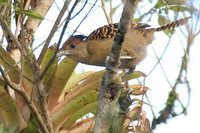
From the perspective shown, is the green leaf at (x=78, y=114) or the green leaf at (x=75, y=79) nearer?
the green leaf at (x=78, y=114)

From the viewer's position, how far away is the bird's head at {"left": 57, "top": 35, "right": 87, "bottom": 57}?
313cm

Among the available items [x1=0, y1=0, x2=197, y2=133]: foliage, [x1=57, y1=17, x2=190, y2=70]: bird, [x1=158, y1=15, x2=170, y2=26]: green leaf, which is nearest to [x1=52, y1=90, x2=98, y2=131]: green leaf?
[x1=0, y1=0, x2=197, y2=133]: foliage

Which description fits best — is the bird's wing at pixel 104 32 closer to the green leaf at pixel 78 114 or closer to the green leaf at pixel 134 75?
the green leaf at pixel 134 75

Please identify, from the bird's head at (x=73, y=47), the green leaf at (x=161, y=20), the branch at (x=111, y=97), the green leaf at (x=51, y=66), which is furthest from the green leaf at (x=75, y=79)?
the branch at (x=111, y=97)

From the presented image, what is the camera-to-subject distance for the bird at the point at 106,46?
9.75 feet

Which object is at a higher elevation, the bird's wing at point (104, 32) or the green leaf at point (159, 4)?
the bird's wing at point (104, 32)

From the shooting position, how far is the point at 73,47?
3227mm

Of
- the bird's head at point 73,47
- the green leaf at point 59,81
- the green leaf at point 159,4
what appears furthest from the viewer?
the bird's head at point 73,47

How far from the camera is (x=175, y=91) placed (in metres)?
1.13

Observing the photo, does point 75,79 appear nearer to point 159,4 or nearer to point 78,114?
point 78,114

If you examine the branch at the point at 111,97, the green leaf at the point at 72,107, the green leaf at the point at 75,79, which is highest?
the green leaf at the point at 75,79

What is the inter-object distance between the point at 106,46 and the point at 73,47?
26cm

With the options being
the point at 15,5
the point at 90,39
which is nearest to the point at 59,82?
the point at 90,39

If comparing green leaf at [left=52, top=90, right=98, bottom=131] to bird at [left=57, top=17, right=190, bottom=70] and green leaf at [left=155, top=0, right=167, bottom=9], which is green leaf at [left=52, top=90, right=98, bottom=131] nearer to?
bird at [left=57, top=17, right=190, bottom=70]
